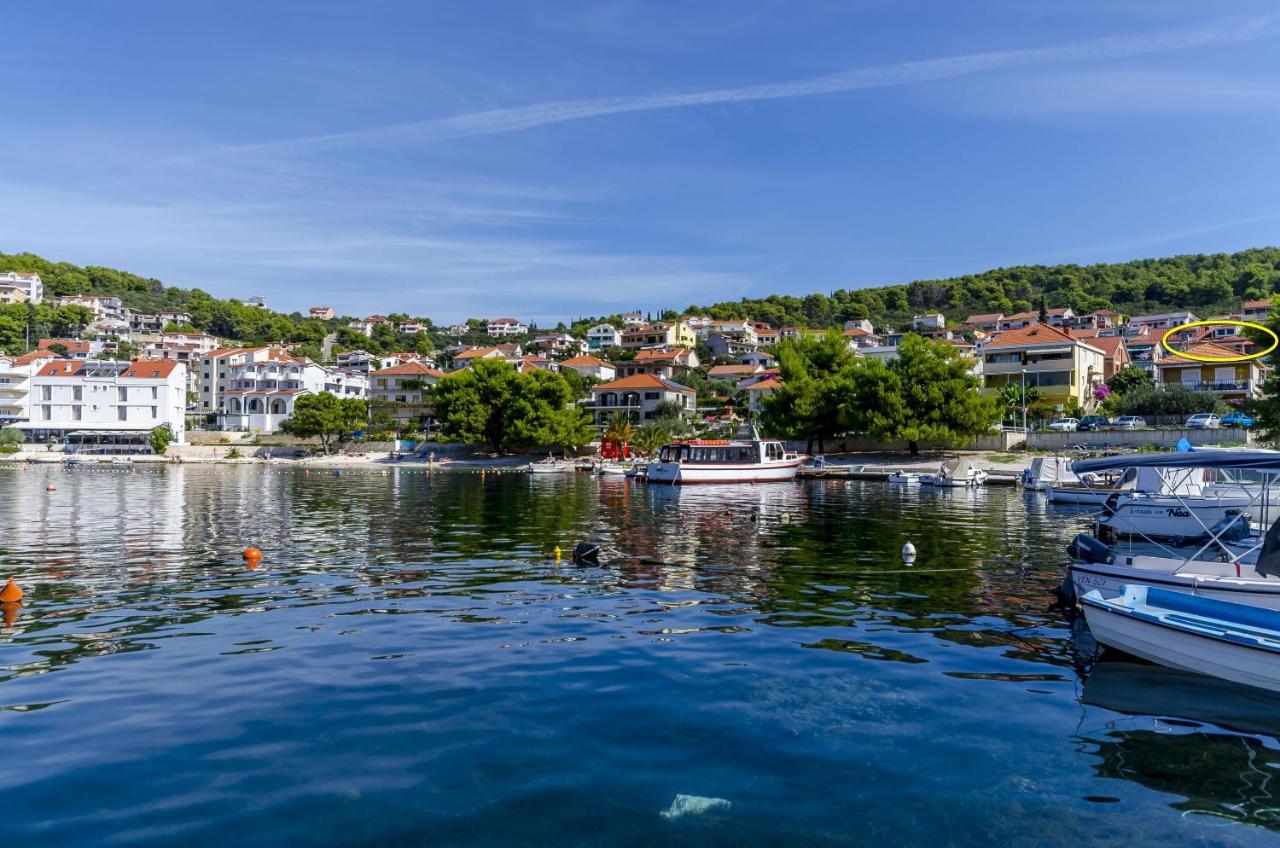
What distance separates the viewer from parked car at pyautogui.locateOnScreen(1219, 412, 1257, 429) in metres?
62.6

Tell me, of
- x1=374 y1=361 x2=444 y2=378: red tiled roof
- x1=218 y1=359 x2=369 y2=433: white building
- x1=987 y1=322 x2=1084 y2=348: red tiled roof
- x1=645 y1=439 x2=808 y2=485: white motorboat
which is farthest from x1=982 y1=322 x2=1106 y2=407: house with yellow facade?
x1=218 y1=359 x2=369 y2=433: white building

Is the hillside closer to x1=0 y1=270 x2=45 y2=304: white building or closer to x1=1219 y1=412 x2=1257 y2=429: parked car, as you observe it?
x1=0 y1=270 x2=45 y2=304: white building

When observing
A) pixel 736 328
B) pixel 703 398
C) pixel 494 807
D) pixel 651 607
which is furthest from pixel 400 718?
pixel 736 328

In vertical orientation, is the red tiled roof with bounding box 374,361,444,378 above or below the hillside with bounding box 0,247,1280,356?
below

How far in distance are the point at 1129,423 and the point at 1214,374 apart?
2539 cm

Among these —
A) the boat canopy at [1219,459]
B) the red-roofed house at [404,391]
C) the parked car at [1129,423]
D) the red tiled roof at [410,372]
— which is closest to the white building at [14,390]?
the red-roofed house at [404,391]

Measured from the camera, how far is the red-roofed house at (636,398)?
4085 inches

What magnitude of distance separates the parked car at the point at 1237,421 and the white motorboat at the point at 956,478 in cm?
2073

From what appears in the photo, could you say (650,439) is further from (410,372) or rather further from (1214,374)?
(1214,374)

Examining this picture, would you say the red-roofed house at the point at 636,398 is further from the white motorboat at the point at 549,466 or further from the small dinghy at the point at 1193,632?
the small dinghy at the point at 1193,632

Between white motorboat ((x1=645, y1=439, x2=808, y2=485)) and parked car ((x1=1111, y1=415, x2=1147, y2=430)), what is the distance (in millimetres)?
28343

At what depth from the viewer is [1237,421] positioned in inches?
2483

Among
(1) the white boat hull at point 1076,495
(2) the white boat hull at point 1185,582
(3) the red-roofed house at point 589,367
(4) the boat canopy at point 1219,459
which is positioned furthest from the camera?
(3) the red-roofed house at point 589,367

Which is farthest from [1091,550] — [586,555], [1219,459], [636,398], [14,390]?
[14,390]
